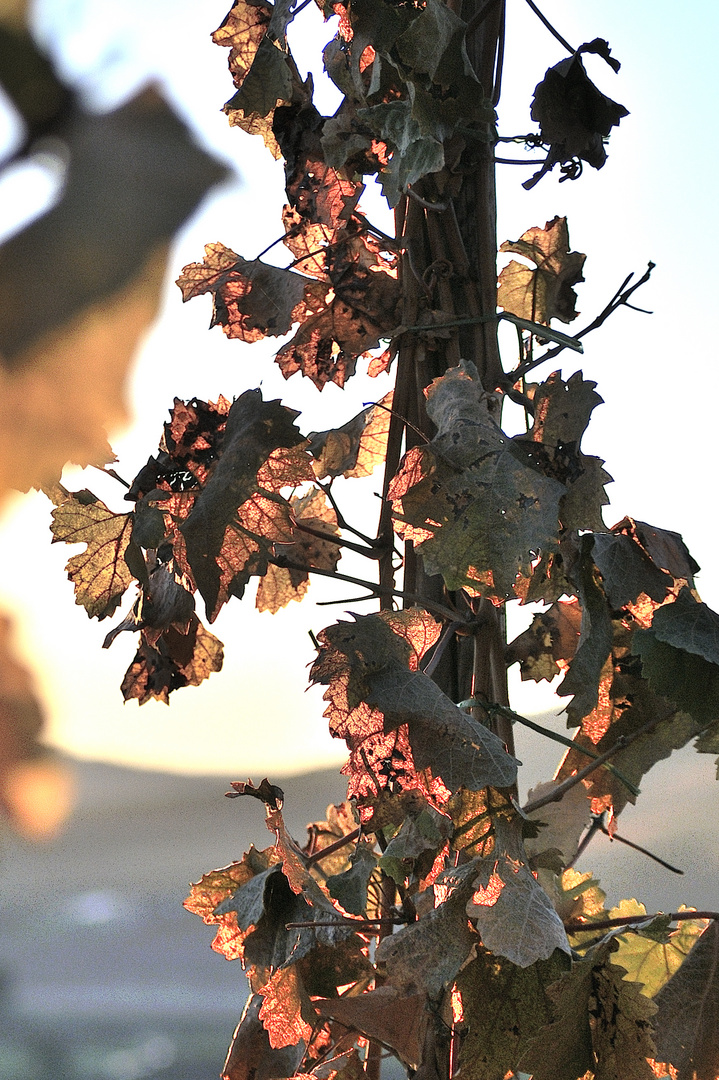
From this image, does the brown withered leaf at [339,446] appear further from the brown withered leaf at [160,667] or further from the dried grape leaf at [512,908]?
the dried grape leaf at [512,908]

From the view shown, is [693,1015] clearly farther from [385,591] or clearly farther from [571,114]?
[571,114]

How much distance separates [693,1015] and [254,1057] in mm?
271

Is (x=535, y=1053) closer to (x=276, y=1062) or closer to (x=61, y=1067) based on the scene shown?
(x=276, y=1062)

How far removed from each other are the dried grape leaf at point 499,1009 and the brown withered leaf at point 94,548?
0.32 m

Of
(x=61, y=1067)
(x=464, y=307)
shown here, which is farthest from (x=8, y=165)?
(x=61, y=1067)

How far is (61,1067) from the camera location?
3.25 feet

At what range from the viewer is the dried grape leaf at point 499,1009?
47cm

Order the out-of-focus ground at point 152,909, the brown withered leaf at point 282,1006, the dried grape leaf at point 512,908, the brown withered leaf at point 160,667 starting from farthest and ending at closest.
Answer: the out-of-focus ground at point 152,909, the brown withered leaf at point 160,667, the brown withered leaf at point 282,1006, the dried grape leaf at point 512,908

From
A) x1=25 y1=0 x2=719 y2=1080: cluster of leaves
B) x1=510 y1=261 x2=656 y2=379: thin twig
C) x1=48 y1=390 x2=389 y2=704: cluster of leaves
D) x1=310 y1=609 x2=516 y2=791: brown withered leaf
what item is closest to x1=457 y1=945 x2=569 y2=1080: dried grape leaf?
x1=25 y1=0 x2=719 y2=1080: cluster of leaves

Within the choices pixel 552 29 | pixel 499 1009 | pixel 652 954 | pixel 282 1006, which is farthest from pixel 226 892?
pixel 552 29

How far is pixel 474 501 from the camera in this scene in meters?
0.47

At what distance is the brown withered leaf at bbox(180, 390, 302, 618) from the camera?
1.58 feet

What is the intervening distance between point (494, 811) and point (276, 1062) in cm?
24

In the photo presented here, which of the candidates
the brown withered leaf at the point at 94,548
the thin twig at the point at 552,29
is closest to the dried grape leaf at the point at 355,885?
the brown withered leaf at the point at 94,548
